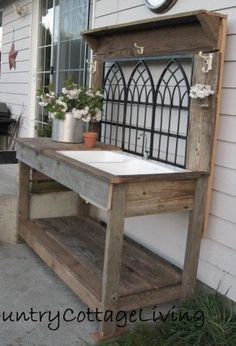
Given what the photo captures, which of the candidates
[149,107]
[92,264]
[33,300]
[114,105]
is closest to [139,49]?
[149,107]

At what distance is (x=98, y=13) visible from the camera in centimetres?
369

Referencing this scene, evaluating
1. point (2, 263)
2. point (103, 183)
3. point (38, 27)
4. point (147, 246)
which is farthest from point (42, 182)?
point (38, 27)

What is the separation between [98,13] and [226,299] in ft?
8.19

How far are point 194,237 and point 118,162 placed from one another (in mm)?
735

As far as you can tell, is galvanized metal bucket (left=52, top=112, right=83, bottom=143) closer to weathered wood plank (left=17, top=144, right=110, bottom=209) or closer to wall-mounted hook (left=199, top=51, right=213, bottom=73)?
weathered wood plank (left=17, top=144, right=110, bottom=209)

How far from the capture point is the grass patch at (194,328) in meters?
2.20

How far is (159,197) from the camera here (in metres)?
2.24

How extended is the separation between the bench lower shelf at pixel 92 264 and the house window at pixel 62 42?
5.11 feet

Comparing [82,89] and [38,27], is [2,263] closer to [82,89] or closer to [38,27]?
[82,89]

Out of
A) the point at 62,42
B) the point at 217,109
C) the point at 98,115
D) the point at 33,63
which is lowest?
the point at 98,115

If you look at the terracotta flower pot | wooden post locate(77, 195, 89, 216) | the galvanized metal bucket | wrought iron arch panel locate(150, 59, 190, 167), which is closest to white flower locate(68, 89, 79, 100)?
the galvanized metal bucket

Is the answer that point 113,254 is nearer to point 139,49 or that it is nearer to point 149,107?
point 149,107

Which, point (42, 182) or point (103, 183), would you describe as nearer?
point (103, 183)

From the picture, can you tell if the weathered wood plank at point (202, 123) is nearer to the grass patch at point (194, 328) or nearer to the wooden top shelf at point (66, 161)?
the wooden top shelf at point (66, 161)
